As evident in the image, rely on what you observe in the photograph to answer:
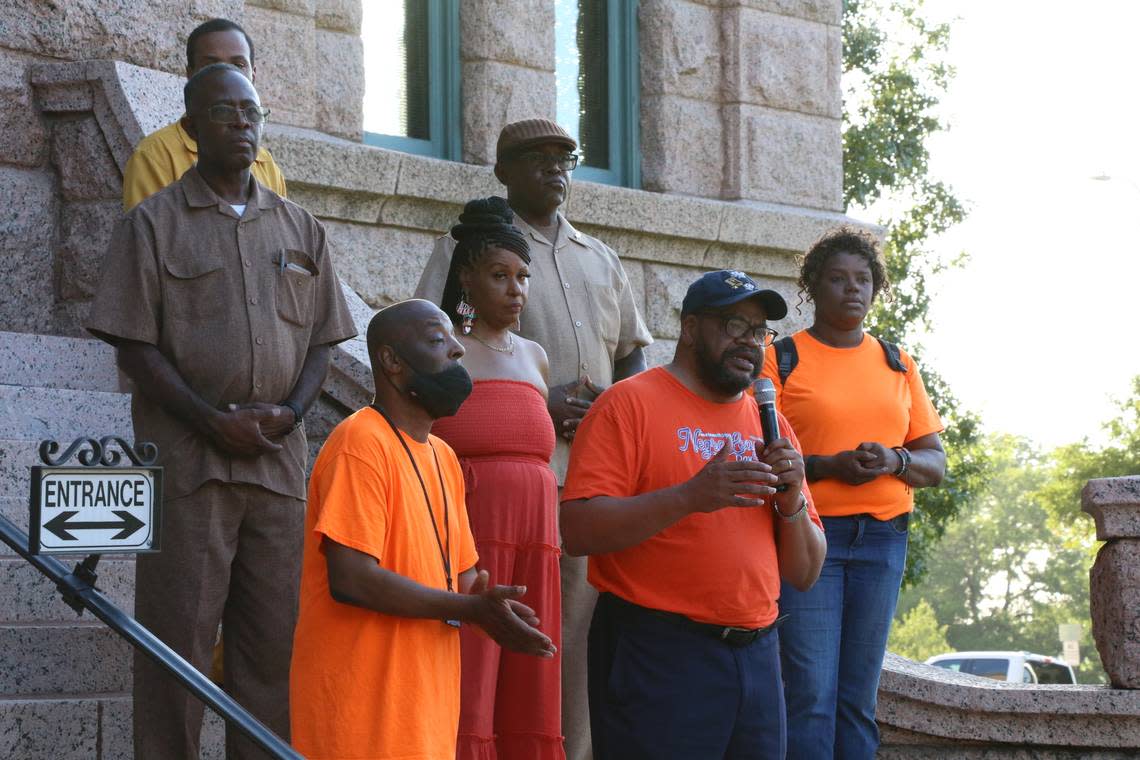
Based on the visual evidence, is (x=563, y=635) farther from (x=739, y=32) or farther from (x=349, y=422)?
(x=739, y=32)

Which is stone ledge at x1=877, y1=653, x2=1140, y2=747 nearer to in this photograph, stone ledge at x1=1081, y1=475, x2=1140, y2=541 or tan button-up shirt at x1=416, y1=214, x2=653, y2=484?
stone ledge at x1=1081, y1=475, x2=1140, y2=541

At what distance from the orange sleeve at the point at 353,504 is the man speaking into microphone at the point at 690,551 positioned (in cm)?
70

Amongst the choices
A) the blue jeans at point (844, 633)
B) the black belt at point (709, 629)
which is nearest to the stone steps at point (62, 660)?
the black belt at point (709, 629)

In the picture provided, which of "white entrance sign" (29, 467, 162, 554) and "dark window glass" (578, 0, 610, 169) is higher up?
"dark window glass" (578, 0, 610, 169)

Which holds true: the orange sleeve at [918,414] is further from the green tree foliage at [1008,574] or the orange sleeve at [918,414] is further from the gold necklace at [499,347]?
the green tree foliage at [1008,574]

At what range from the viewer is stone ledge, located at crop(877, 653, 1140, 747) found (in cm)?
737

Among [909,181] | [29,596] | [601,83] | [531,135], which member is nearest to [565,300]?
[531,135]

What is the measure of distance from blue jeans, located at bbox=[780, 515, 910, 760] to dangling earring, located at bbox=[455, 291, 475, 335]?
51.4 inches

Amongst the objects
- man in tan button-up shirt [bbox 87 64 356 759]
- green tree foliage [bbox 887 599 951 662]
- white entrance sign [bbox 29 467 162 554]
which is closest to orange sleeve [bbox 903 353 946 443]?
man in tan button-up shirt [bbox 87 64 356 759]

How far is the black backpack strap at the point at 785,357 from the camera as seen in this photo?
243 inches

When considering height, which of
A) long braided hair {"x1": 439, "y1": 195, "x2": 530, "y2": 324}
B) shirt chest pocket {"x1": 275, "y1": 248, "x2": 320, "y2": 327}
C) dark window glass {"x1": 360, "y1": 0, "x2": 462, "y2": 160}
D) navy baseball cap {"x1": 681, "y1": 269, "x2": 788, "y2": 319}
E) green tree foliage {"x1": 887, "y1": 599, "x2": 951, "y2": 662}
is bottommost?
green tree foliage {"x1": 887, "y1": 599, "x2": 951, "y2": 662}

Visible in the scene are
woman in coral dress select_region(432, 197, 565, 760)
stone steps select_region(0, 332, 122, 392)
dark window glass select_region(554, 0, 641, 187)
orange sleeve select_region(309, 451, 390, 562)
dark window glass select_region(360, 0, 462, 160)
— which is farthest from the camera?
dark window glass select_region(554, 0, 641, 187)

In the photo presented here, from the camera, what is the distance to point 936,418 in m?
6.39

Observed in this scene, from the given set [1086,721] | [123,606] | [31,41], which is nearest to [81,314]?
[31,41]
